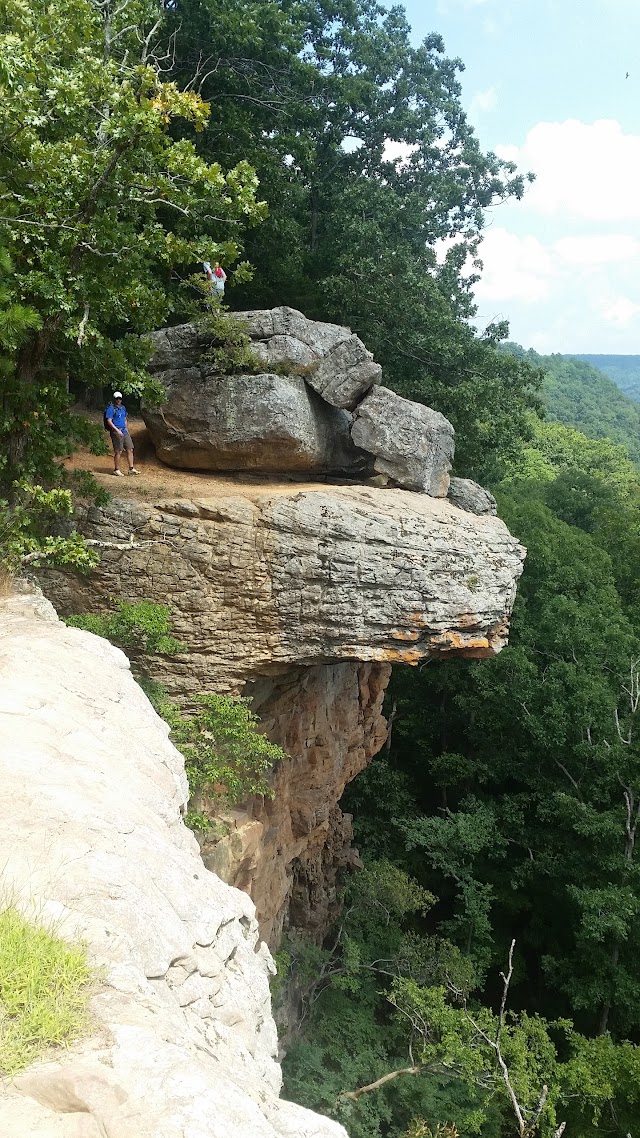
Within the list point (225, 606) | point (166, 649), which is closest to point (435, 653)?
point (225, 606)

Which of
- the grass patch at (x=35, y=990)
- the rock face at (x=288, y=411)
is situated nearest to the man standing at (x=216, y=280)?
the rock face at (x=288, y=411)

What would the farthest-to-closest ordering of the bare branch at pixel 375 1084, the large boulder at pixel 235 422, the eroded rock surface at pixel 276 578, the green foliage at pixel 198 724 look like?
the bare branch at pixel 375 1084 → the large boulder at pixel 235 422 → the eroded rock surface at pixel 276 578 → the green foliage at pixel 198 724

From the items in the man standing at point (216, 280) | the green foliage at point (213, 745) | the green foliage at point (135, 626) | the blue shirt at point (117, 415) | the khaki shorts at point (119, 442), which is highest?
the man standing at point (216, 280)

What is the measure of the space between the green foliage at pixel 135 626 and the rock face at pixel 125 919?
3216 mm

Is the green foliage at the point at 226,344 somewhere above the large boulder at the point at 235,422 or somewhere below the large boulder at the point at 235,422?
above

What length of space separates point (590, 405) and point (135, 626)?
242ft

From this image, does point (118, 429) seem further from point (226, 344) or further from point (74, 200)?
point (74, 200)

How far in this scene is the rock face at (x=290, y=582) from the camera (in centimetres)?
890

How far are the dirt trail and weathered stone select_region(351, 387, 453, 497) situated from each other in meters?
0.78

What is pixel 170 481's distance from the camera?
994 centimetres

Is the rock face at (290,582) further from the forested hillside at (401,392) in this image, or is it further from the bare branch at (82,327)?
the bare branch at (82,327)

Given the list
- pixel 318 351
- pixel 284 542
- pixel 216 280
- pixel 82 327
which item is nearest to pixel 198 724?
pixel 284 542

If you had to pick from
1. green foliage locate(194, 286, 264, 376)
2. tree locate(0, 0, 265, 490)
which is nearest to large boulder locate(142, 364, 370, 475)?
green foliage locate(194, 286, 264, 376)

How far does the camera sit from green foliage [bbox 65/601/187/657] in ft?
27.5
